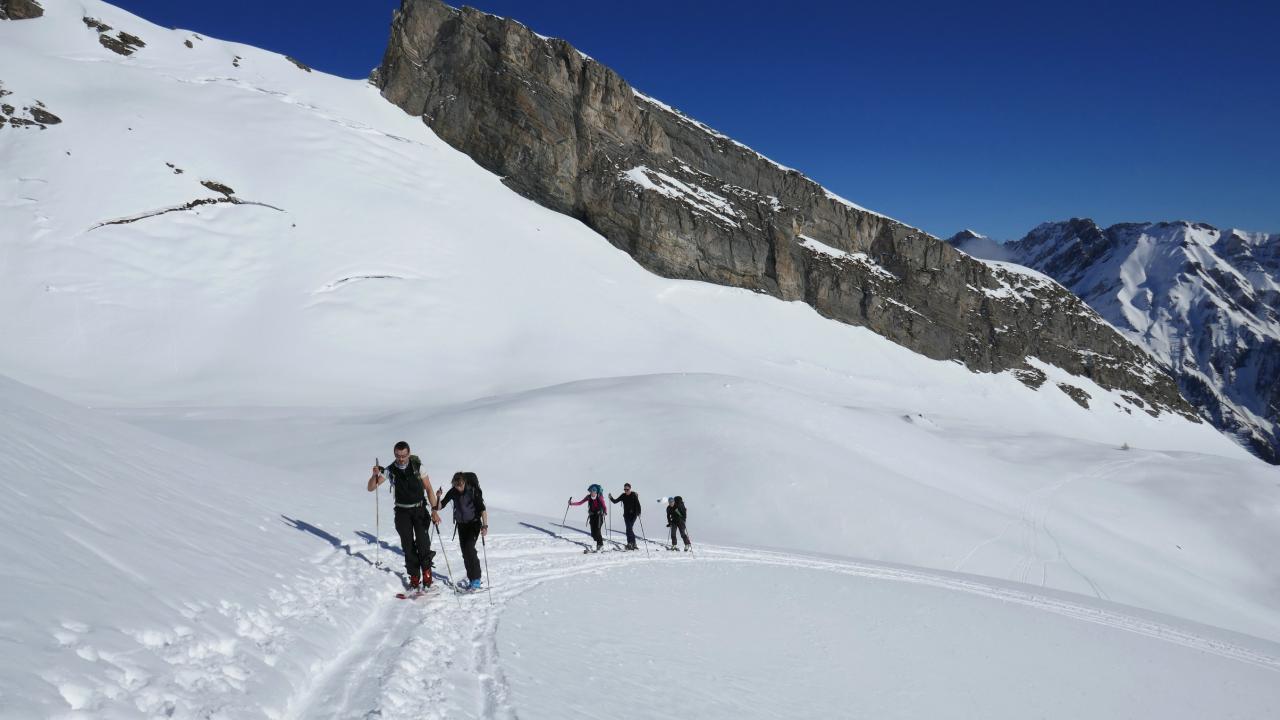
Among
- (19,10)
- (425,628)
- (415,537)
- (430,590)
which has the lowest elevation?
(430,590)

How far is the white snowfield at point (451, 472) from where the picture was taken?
569 centimetres

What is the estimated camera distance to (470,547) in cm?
909

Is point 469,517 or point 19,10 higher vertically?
point 19,10

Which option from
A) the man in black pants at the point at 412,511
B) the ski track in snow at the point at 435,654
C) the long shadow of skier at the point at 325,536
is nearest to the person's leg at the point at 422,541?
the man in black pants at the point at 412,511

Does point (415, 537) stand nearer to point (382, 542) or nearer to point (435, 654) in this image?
point (382, 542)

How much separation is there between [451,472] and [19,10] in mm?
72268

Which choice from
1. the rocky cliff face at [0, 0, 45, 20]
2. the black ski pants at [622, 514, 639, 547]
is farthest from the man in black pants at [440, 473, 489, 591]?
the rocky cliff face at [0, 0, 45, 20]

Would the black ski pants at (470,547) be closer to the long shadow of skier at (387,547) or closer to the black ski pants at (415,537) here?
the black ski pants at (415,537)

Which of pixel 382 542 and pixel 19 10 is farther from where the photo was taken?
pixel 19 10

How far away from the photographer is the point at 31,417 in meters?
8.06

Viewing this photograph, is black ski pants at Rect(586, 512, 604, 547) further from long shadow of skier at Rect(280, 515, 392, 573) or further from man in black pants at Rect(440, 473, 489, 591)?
long shadow of skier at Rect(280, 515, 392, 573)

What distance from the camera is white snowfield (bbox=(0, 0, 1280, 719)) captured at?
569cm

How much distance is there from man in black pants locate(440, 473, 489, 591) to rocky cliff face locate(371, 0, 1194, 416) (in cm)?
6828

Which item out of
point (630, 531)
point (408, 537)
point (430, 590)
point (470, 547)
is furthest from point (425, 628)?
point (630, 531)
